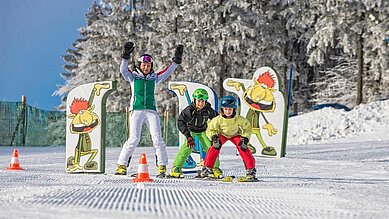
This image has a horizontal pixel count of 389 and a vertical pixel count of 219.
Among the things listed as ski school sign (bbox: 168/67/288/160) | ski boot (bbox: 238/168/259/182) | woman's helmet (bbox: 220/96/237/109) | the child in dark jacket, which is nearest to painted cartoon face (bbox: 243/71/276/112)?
ski school sign (bbox: 168/67/288/160)

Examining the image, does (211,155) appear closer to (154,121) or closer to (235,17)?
(154,121)

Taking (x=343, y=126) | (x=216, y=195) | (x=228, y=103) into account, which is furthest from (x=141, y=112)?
(x=343, y=126)

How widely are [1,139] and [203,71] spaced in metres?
12.1

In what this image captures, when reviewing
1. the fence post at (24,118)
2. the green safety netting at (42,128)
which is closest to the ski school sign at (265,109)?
the green safety netting at (42,128)

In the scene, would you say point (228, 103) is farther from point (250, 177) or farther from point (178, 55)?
point (178, 55)

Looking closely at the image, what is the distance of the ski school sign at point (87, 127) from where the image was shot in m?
9.23

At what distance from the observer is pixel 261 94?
535 inches

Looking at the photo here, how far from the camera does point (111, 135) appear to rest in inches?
978

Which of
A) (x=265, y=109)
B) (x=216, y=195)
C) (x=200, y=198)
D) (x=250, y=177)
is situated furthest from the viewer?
(x=265, y=109)

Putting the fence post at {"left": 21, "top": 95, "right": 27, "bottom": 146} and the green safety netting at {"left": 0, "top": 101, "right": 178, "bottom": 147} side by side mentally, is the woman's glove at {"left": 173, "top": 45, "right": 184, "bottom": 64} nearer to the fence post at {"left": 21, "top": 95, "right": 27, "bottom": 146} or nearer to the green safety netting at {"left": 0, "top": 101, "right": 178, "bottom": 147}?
the green safety netting at {"left": 0, "top": 101, "right": 178, "bottom": 147}

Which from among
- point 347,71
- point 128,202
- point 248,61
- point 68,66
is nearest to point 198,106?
point 128,202

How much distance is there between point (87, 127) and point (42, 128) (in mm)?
15343

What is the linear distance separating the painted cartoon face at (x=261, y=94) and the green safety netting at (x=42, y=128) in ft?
34.1

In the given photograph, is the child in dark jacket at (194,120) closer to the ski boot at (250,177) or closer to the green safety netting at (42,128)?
the ski boot at (250,177)
